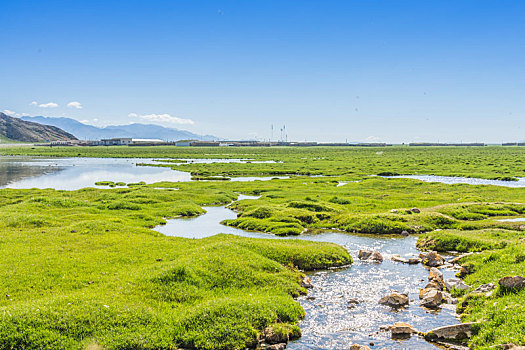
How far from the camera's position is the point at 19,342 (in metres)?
14.7

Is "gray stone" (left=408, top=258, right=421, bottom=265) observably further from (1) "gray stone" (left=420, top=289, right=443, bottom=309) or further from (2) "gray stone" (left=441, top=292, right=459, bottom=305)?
(1) "gray stone" (left=420, top=289, right=443, bottom=309)

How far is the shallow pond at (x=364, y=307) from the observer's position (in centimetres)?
1727

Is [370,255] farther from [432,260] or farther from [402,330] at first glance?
[402,330]

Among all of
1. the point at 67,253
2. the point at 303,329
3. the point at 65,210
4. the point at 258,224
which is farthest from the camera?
the point at 65,210

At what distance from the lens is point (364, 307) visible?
20.5 meters

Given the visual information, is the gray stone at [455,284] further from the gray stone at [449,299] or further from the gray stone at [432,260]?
the gray stone at [432,260]

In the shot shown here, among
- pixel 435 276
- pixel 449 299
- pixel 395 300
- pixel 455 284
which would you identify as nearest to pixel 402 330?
pixel 395 300

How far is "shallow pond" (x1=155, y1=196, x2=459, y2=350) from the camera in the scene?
17.3 meters

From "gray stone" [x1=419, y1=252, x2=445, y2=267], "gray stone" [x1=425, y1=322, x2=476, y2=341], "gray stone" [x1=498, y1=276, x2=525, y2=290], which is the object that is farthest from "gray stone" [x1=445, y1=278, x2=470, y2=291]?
"gray stone" [x1=425, y1=322, x2=476, y2=341]

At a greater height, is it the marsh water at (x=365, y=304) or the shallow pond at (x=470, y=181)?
the shallow pond at (x=470, y=181)

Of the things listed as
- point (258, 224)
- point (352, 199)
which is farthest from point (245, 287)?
point (352, 199)

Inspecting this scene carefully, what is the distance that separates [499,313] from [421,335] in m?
3.39

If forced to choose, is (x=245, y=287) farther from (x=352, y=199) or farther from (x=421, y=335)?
(x=352, y=199)

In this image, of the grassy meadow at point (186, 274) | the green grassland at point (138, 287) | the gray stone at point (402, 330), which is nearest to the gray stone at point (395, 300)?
→ the grassy meadow at point (186, 274)
